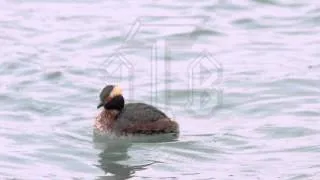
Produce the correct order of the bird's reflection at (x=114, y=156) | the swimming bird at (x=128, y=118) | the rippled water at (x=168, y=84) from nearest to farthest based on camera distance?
the bird's reflection at (x=114, y=156) → the rippled water at (x=168, y=84) → the swimming bird at (x=128, y=118)

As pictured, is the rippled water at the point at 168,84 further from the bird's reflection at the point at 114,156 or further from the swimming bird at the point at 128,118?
the swimming bird at the point at 128,118

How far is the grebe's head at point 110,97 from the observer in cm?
1260

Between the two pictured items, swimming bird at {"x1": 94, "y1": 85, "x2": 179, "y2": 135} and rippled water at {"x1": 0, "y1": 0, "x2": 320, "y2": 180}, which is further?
swimming bird at {"x1": 94, "y1": 85, "x2": 179, "y2": 135}

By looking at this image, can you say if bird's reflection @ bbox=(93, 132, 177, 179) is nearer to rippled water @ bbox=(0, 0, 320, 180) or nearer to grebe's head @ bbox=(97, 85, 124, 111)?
rippled water @ bbox=(0, 0, 320, 180)

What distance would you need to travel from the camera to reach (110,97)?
1266cm

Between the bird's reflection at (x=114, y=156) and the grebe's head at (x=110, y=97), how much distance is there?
0.34 meters

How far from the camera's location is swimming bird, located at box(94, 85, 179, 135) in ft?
41.1

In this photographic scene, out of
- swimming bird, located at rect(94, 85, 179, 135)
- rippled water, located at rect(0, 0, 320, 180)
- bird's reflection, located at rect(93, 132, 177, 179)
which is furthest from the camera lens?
swimming bird, located at rect(94, 85, 179, 135)

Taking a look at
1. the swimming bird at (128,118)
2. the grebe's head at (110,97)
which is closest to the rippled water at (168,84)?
the swimming bird at (128,118)

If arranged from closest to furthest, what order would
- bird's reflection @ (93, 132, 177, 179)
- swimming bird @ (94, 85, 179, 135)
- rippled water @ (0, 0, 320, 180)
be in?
bird's reflection @ (93, 132, 177, 179)
rippled water @ (0, 0, 320, 180)
swimming bird @ (94, 85, 179, 135)

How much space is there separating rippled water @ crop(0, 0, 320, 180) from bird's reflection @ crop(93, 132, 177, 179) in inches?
0.5

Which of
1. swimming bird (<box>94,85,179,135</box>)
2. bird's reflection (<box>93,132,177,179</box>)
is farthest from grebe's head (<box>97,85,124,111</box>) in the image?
bird's reflection (<box>93,132,177,179</box>)

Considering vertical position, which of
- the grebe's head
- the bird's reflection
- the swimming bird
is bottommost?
the bird's reflection

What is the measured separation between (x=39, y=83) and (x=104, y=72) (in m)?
0.94
